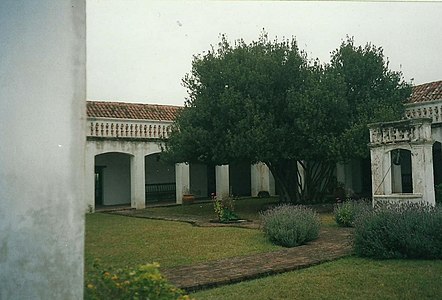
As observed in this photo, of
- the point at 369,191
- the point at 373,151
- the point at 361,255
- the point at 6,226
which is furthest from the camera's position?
the point at 369,191

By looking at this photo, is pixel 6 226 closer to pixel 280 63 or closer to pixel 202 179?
pixel 280 63

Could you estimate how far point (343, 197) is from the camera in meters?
19.0

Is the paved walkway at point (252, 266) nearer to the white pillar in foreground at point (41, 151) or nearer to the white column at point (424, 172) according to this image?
the white pillar in foreground at point (41, 151)

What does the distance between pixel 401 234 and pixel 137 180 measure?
11947 mm

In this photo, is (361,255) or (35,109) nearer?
(35,109)

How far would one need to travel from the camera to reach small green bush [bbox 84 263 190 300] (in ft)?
11.6

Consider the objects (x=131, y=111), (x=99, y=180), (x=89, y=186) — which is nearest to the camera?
(x=89, y=186)

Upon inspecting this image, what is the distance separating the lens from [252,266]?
665 centimetres

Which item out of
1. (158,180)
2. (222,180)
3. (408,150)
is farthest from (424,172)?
(158,180)

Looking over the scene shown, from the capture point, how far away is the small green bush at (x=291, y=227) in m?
8.63

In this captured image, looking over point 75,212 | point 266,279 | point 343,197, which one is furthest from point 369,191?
point 75,212

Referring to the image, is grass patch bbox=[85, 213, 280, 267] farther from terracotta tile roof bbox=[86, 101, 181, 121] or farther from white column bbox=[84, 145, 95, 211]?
terracotta tile roof bbox=[86, 101, 181, 121]

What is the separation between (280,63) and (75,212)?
37.4ft

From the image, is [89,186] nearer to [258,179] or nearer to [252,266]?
[252,266]
